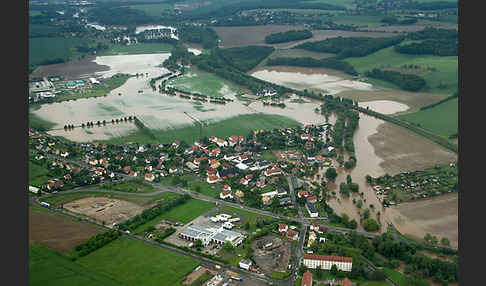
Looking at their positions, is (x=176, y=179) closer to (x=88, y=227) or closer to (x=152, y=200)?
(x=152, y=200)

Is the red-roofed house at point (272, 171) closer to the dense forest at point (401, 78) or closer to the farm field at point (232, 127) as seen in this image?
the farm field at point (232, 127)

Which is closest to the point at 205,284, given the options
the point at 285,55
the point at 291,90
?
the point at 291,90

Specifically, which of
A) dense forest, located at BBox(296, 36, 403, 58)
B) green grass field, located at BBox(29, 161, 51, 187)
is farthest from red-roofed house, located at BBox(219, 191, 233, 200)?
dense forest, located at BBox(296, 36, 403, 58)

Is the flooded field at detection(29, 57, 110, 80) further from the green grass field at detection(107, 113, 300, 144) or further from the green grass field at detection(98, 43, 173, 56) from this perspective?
the green grass field at detection(107, 113, 300, 144)

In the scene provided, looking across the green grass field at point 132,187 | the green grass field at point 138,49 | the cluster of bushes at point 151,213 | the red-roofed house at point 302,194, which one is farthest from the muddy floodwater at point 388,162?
the green grass field at point 138,49

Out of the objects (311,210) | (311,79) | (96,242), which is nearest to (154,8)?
(311,79)

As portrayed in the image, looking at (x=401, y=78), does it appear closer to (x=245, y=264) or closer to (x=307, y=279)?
(x=245, y=264)
